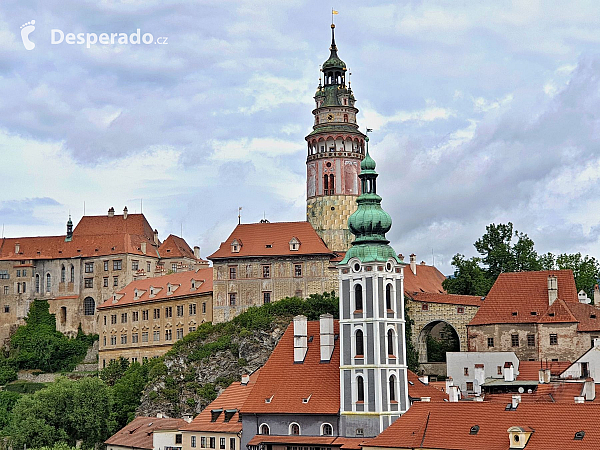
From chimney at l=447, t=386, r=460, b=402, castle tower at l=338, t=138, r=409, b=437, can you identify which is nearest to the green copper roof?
castle tower at l=338, t=138, r=409, b=437

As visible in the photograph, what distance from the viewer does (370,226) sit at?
186 feet

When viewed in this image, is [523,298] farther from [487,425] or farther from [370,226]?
[487,425]

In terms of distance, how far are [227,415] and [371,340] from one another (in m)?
10.5

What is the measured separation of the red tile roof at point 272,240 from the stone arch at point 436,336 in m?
8.78

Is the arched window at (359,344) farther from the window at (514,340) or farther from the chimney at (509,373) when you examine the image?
the window at (514,340)

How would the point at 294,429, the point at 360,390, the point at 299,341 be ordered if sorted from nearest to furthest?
the point at 360,390 → the point at 294,429 → the point at 299,341

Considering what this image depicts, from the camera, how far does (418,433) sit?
47844 millimetres

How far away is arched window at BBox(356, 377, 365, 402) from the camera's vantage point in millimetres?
53750

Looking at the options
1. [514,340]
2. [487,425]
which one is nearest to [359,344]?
[487,425]

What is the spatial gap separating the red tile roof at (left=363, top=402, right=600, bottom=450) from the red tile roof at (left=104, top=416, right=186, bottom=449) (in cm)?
1812

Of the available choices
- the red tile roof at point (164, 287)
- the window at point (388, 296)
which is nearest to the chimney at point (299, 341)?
the window at point (388, 296)

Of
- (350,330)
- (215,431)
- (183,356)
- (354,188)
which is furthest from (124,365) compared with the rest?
(350,330)

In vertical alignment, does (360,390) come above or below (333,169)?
below

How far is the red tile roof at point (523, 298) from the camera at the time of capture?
220 ft
